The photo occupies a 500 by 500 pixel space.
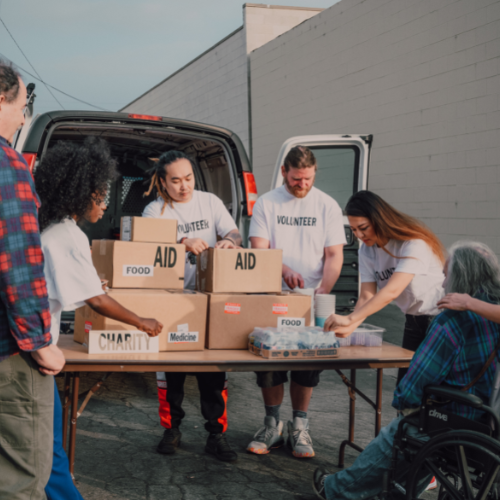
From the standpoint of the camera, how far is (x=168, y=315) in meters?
2.96

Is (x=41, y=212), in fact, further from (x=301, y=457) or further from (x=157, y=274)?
(x=301, y=457)

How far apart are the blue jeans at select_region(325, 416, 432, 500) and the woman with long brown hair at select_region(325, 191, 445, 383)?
25.5 inches

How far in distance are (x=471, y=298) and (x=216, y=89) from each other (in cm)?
1192

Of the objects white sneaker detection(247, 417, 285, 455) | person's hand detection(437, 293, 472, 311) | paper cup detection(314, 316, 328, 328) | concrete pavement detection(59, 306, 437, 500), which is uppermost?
person's hand detection(437, 293, 472, 311)

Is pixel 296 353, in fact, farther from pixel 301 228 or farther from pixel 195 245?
pixel 301 228

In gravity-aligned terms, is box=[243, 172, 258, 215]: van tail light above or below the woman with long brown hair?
above

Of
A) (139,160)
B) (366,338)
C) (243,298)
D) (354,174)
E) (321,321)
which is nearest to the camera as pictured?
(243,298)

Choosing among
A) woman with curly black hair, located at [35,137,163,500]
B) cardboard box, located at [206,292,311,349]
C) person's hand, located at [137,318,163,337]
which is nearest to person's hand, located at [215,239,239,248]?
cardboard box, located at [206,292,311,349]

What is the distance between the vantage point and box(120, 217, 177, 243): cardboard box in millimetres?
3119

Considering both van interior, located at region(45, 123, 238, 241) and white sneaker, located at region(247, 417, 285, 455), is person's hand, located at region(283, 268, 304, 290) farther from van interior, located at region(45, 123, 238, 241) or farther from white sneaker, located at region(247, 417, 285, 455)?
van interior, located at region(45, 123, 238, 241)

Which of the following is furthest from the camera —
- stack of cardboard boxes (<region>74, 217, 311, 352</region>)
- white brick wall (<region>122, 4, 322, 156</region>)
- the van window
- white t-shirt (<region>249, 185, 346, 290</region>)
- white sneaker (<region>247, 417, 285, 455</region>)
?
white brick wall (<region>122, 4, 322, 156</region>)

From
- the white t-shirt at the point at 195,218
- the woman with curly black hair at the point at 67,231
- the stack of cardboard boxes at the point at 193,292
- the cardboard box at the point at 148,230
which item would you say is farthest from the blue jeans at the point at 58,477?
the white t-shirt at the point at 195,218

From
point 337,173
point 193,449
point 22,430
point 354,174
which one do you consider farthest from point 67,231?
point 337,173

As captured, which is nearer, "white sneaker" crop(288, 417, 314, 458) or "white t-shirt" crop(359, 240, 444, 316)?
"white t-shirt" crop(359, 240, 444, 316)
